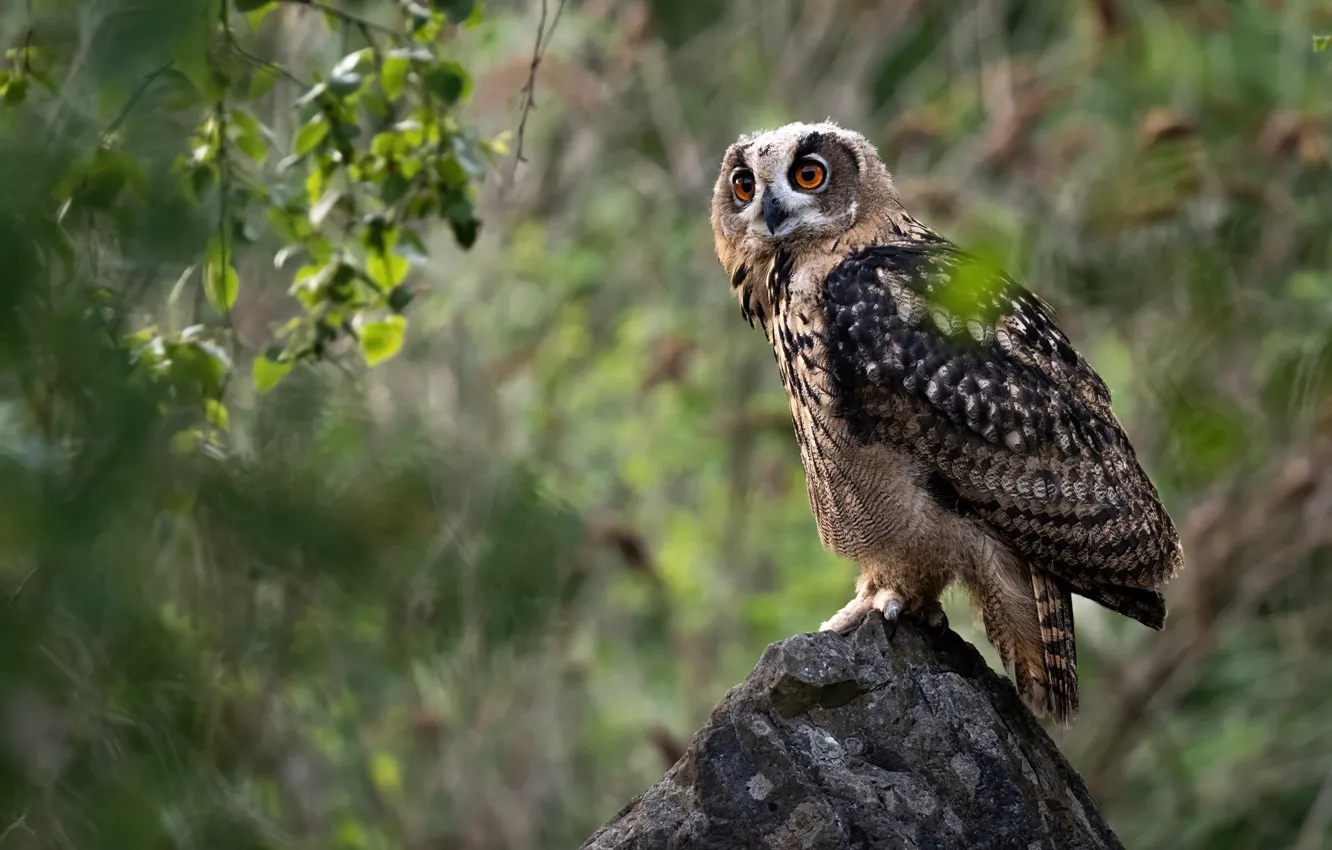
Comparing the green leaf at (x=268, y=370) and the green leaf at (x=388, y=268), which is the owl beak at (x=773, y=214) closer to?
the green leaf at (x=388, y=268)

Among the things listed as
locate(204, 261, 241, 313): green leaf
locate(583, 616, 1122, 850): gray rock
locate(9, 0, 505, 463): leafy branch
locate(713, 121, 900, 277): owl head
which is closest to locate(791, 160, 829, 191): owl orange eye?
locate(713, 121, 900, 277): owl head

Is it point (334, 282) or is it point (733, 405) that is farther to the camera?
point (733, 405)

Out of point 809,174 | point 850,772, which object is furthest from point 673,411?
point 850,772

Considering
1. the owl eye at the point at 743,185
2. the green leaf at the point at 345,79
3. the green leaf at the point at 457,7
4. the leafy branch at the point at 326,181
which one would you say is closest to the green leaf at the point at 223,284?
the leafy branch at the point at 326,181

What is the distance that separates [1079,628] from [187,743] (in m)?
5.99

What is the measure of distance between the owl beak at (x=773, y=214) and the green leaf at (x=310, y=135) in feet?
3.23

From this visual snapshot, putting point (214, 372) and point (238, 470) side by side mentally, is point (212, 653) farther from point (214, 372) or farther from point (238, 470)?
point (238, 470)

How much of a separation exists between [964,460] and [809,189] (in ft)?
2.36

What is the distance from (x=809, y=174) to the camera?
3.52 metres

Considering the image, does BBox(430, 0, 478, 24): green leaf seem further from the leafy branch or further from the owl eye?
the owl eye

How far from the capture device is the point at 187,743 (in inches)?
73.2

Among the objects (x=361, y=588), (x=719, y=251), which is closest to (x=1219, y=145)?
(x=719, y=251)

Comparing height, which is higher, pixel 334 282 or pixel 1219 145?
pixel 334 282

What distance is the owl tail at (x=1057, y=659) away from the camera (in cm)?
323
